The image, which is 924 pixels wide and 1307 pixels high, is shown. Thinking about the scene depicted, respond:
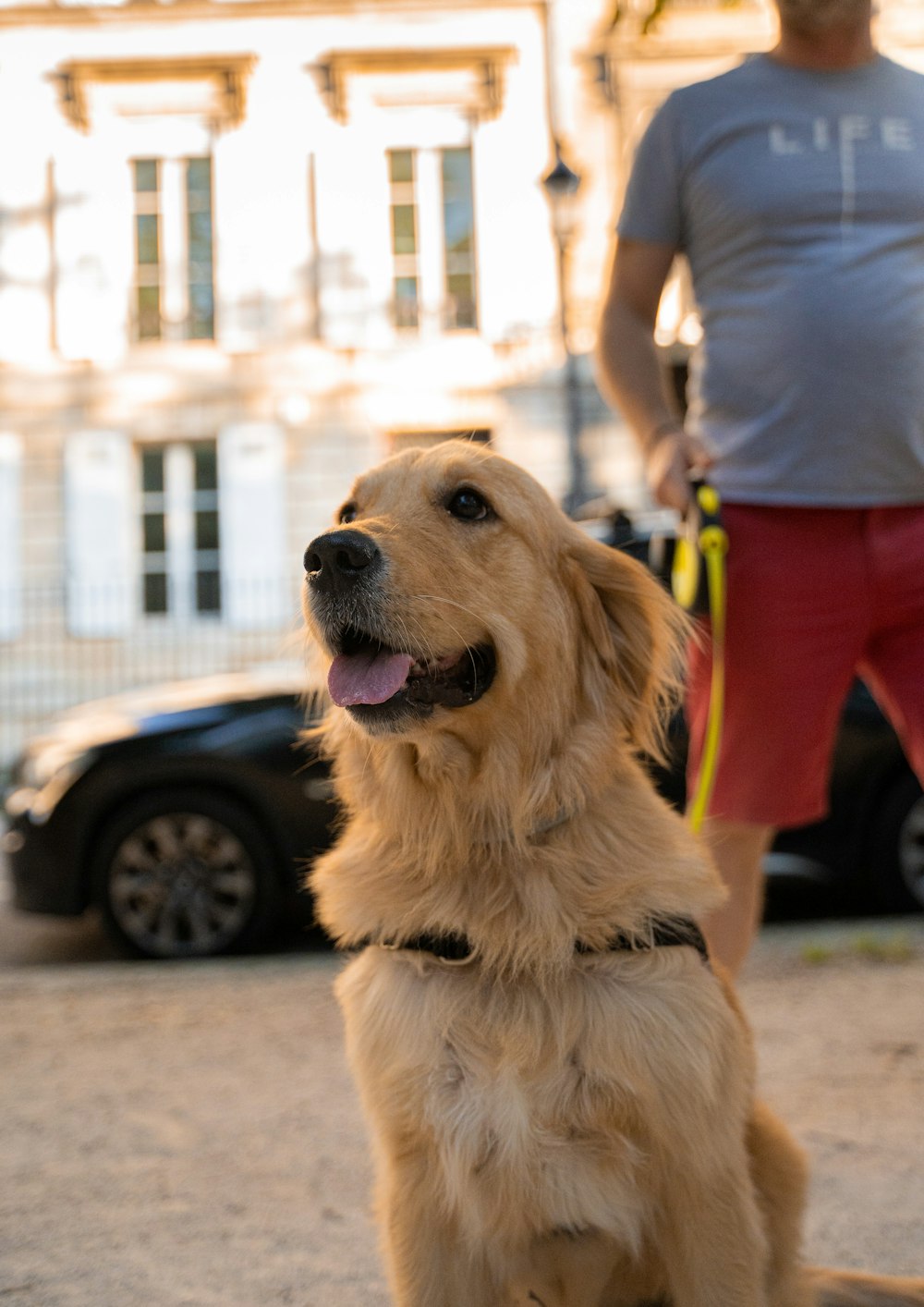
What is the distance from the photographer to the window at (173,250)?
18.0m

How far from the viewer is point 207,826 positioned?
576cm

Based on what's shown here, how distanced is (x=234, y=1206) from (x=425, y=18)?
1809 centimetres

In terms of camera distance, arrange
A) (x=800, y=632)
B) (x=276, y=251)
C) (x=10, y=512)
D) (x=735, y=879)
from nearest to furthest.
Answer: (x=800, y=632) → (x=735, y=879) → (x=10, y=512) → (x=276, y=251)

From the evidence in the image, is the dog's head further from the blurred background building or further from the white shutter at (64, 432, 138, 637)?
the white shutter at (64, 432, 138, 637)

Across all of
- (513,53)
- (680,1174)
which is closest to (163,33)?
(513,53)

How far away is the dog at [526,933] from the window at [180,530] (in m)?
15.2

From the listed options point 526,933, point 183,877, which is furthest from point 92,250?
point 526,933

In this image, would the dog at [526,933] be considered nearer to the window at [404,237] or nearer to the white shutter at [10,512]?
the window at [404,237]

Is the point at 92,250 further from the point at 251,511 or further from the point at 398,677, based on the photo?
the point at 398,677

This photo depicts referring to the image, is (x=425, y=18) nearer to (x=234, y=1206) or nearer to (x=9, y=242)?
(x=9, y=242)

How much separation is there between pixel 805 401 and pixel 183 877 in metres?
4.01

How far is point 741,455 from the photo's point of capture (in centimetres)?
265

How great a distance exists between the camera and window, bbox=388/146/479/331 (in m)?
18.0

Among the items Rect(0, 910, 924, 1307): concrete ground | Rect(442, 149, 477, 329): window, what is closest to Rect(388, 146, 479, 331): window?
Rect(442, 149, 477, 329): window
